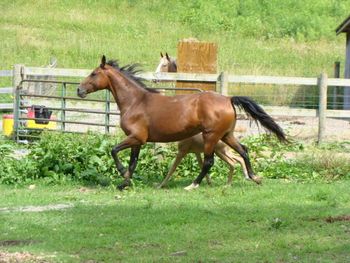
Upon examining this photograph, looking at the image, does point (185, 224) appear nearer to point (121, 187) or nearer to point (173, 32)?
point (121, 187)

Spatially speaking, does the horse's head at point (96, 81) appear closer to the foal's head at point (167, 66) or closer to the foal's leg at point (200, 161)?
the foal's leg at point (200, 161)

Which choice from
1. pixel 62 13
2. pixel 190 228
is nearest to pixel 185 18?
pixel 62 13

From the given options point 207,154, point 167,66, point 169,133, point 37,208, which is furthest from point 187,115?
point 167,66

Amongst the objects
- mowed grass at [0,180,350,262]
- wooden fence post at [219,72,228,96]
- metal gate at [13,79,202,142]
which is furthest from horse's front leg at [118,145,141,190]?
wooden fence post at [219,72,228,96]

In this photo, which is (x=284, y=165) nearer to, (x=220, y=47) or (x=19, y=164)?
(x=19, y=164)

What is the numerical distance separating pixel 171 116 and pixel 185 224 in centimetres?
338

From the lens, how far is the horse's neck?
42.8ft

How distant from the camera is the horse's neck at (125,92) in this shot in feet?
42.8

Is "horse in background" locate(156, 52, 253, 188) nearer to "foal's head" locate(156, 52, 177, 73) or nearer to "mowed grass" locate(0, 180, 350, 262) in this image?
"mowed grass" locate(0, 180, 350, 262)

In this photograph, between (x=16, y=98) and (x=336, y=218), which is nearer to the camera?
Result: (x=336, y=218)

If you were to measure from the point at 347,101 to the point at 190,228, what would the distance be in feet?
61.1

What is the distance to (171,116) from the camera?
12.6 metres

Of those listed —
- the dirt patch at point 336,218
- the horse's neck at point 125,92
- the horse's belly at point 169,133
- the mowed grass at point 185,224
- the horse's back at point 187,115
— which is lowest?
the mowed grass at point 185,224

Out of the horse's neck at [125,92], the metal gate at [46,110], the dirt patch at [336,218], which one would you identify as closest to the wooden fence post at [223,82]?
the metal gate at [46,110]
